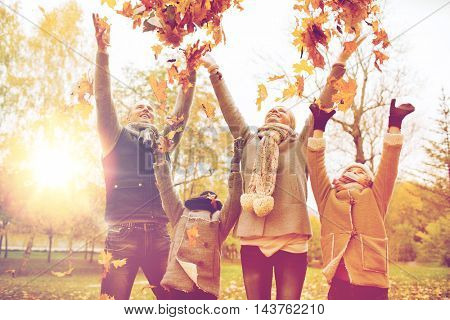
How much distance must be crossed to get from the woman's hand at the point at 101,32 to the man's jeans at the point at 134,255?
1.06 metres

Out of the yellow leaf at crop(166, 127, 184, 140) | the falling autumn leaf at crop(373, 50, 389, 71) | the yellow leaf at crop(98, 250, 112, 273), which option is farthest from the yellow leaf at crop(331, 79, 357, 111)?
the yellow leaf at crop(98, 250, 112, 273)

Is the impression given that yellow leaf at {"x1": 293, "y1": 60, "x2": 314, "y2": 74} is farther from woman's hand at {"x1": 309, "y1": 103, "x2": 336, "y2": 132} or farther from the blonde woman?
woman's hand at {"x1": 309, "y1": 103, "x2": 336, "y2": 132}

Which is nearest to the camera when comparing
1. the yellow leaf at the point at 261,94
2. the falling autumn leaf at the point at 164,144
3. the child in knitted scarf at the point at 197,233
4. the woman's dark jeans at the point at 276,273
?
the woman's dark jeans at the point at 276,273

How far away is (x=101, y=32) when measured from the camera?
2.44m

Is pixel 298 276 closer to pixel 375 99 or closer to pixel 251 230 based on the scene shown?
pixel 251 230

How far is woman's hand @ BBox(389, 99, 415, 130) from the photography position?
232cm

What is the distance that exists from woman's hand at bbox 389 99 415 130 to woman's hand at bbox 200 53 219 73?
3.48 feet

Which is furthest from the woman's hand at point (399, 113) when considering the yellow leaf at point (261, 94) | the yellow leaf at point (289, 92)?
the yellow leaf at point (261, 94)

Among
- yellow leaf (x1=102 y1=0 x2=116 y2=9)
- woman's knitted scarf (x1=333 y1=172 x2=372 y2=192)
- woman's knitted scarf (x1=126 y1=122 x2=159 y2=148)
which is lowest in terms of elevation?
woman's knitted scarf (x1=333 y1=172 x2=372 y2=192)

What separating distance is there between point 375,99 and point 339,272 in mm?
2755

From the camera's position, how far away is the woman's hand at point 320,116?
7.73ft

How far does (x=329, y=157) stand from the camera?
472cm

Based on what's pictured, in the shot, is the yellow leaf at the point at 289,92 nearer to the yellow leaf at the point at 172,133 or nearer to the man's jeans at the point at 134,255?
the yellow leaf at the point at 172,133

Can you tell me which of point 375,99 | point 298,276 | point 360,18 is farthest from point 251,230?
point 375,99
